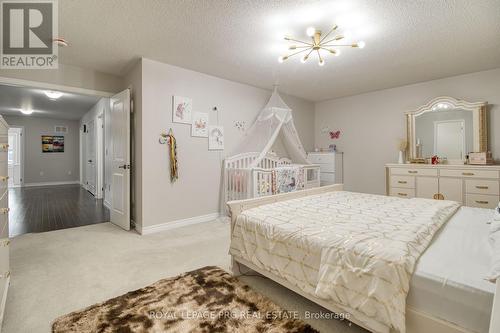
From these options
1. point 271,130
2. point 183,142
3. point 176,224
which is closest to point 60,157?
point 183,142

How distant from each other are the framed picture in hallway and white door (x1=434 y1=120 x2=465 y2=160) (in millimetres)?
11145

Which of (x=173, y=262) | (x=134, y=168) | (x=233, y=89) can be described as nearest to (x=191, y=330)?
(x=173, y=262)

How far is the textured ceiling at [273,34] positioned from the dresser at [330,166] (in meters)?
1.97

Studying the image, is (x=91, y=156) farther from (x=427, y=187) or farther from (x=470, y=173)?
(x=470, y=173)

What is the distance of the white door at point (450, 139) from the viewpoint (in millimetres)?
→ 4102

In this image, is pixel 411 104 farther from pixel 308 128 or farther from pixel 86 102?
pixel 86 102

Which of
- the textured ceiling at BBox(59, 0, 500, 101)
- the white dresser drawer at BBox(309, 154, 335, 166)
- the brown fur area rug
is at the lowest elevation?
the brown fur area rug

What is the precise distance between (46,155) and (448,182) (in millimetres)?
11370

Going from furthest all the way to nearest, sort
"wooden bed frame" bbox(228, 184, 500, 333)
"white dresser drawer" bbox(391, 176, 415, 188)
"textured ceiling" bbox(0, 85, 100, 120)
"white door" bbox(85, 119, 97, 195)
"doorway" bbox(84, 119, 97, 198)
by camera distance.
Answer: "white door" bbox(85, 119, 97, 195), "doorway" bbox(84, 119, 97, 198), "textured ceiling" bbox(0, 85, 100, 120), "white dresser drawer" bbox(391, 176, 415, 188), "wooden bed frame" bbox(228, 184, 500, 333)

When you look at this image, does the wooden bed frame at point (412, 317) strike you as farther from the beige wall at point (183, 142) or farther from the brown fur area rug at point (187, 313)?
the beige wall at point (183, 142)

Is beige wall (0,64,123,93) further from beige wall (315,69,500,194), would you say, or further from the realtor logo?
beige wall (315,69,500,194)

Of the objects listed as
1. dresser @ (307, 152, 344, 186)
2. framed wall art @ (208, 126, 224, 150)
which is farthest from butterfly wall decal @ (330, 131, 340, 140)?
framed wall art @ (208, 126, 224, 150)

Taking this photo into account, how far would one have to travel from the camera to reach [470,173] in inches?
146

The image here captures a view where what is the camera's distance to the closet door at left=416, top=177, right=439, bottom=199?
4.00m
